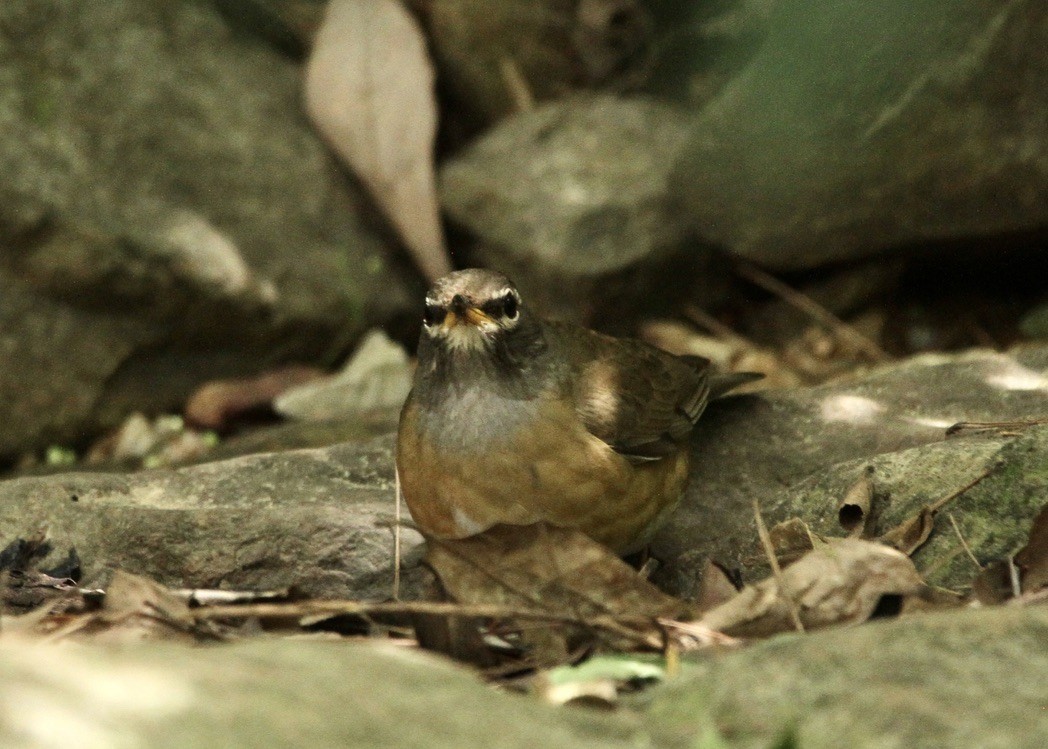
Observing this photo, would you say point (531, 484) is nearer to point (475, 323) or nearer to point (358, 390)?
point (475, 323)

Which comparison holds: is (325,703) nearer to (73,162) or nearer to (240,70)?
(73,162)

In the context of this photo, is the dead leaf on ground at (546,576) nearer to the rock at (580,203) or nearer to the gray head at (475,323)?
the gray head at (475,323)

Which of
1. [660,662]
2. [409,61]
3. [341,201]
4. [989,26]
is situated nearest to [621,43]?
[409,61]

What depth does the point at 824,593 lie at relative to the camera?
3.88 m

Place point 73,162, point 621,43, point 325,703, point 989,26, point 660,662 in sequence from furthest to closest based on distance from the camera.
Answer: point 621,43 < point 73,162 < point 989,26 < point 660,662 < point 325,703

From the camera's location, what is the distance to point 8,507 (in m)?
5.15

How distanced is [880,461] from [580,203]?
412cm

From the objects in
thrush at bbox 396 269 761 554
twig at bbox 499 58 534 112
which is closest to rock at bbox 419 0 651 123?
twig at bbox 499 58 534 112


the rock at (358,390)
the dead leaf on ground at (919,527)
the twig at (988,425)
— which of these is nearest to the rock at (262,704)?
the dead leaf on ground at (919,527)

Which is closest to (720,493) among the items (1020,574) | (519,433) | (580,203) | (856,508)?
(856,508)

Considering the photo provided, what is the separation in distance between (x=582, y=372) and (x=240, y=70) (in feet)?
15.4

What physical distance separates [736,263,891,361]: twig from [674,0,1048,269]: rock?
29 cm

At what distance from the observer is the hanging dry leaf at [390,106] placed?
9000mm

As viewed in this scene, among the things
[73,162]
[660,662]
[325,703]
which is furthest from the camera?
[73,162]
